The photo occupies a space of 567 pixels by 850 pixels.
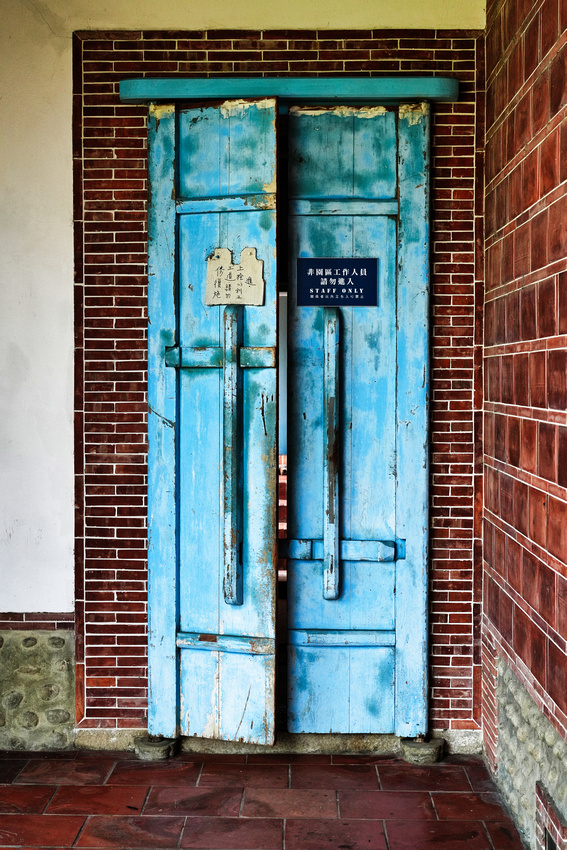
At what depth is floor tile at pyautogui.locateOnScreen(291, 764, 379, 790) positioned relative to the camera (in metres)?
3.57

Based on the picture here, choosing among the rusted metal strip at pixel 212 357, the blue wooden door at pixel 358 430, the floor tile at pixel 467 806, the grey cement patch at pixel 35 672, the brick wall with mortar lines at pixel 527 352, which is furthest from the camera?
the grey cement patch at pixel 35 672

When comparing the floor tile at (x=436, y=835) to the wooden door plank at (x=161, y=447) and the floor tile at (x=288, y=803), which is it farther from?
the wooden door plank at (x=161, y=447)

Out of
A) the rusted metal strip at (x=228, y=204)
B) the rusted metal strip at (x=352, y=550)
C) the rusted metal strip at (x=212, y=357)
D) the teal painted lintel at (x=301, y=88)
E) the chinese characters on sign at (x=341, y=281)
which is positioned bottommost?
the rusted metal strip at (x=352, y=550)

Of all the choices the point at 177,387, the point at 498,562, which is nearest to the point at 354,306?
the point at 177,387

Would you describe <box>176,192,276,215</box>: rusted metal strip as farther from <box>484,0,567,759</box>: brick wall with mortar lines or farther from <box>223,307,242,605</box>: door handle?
<box>484,0,567,759</box>: brick wall with mortar lines

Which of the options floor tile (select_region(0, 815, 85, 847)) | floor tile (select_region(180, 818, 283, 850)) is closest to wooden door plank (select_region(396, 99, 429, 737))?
floor tile (select_region(180, 818, 283, 850))

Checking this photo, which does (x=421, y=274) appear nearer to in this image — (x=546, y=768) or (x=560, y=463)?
(x=560, y=463)

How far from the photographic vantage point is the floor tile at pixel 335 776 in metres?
3.57

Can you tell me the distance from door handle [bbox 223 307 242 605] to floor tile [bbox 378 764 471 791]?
1118 mm

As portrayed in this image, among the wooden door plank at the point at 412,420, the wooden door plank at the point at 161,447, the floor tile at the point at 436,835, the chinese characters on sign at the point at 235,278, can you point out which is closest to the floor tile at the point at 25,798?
the wooden door plank at the point at 161,447

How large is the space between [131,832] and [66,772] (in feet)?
2.21

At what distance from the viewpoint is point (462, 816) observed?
3.31m

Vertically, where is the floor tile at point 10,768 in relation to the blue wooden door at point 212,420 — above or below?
below

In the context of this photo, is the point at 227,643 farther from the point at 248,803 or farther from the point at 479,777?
the point at 479,777
